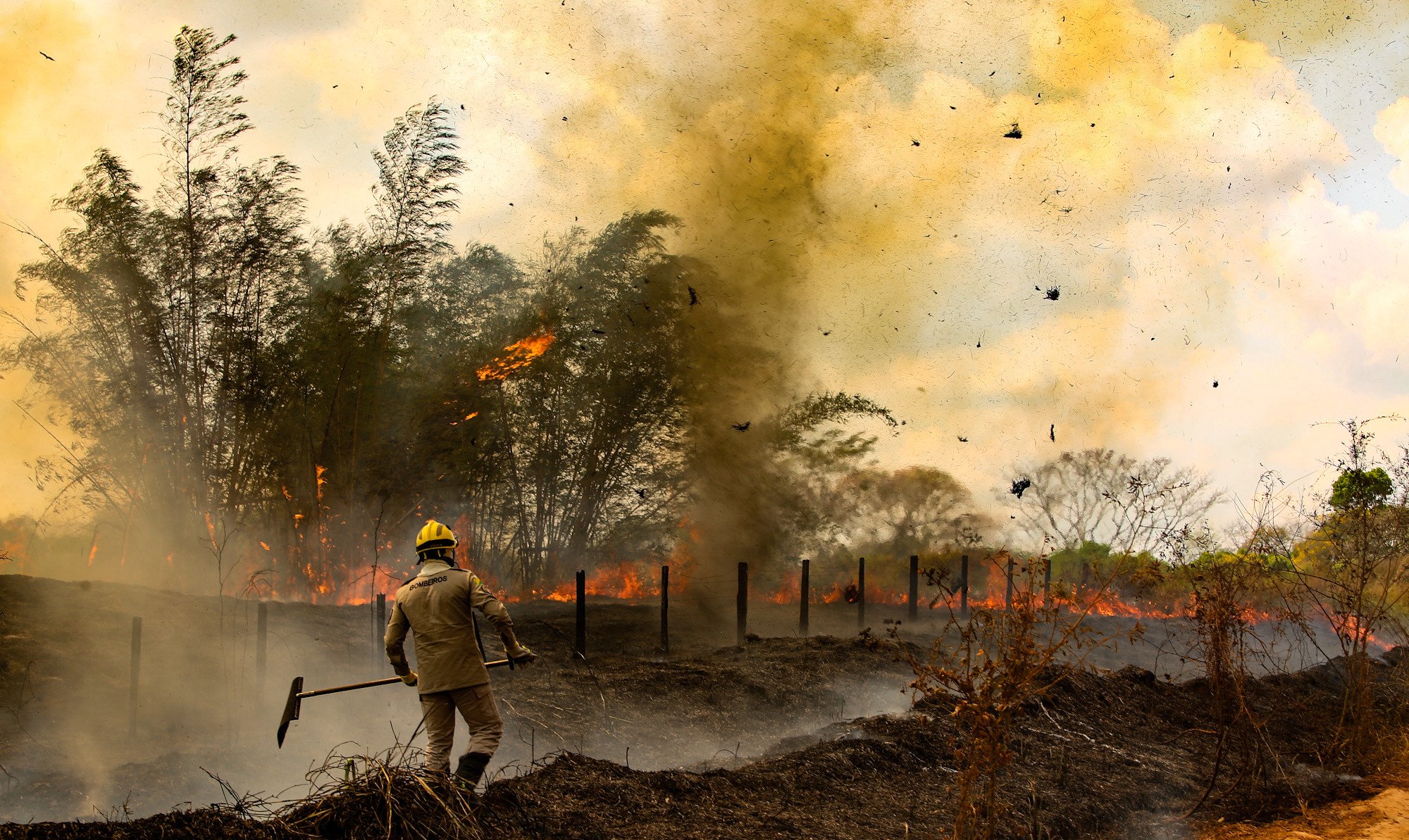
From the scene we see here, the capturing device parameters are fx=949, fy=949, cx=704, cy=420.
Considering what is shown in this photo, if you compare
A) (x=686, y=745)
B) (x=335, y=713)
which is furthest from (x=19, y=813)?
(x=686, y=745)

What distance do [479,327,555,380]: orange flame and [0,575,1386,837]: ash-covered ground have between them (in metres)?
6.96

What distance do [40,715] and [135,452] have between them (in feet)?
28.8

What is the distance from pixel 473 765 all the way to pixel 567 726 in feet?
16.2

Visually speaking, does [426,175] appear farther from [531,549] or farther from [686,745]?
[686,745]

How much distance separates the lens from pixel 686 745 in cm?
1084

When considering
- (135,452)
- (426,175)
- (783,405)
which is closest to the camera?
(135,452)

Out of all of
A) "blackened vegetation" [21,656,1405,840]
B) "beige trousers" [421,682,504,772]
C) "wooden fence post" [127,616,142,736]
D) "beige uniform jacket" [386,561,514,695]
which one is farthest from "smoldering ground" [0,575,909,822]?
"beige uniform jacket" [386,561,514,695]

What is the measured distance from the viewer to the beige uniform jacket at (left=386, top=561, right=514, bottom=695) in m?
6.69

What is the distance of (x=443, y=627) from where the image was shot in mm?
6734

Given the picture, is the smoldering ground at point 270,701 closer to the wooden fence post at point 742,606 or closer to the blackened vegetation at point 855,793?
the wooden fence post at point 742,606

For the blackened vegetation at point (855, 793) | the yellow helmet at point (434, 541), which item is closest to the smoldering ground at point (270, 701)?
the blackened vegetation at point (855, 793)

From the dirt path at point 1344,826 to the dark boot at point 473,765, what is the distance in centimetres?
578

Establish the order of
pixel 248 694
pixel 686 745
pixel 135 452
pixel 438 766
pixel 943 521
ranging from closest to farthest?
pixel 438 766
pixel 686 745
pixel 248 694
pixel 135 452
pixel 943 521

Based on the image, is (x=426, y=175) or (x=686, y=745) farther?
(x=426, y=175)
